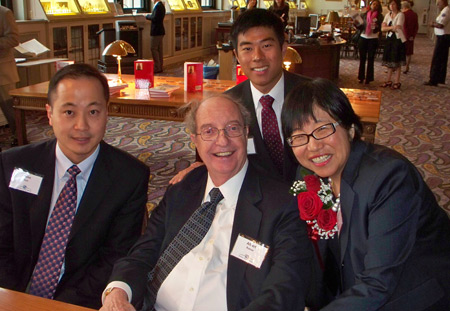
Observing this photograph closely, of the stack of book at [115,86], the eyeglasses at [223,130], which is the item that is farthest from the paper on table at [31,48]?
the eyeglasses at [223,130]

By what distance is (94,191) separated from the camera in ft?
6.25

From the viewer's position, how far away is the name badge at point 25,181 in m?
1.86

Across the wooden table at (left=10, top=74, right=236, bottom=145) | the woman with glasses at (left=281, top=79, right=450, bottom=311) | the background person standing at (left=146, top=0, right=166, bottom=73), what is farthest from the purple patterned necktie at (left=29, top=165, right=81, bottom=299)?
the background person standing at (left=146, top=0, right=166, bottom=73)

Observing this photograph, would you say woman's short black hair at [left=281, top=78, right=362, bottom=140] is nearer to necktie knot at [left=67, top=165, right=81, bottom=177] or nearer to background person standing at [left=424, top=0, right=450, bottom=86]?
necktie knot at [left=67, top=165, right=81, bottom=177]

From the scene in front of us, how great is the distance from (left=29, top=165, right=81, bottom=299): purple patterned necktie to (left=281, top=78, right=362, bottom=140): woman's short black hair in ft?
2.93

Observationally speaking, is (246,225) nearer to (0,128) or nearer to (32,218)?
(32,218)

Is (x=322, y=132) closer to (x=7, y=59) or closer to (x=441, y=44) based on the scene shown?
(x=7, y=59)

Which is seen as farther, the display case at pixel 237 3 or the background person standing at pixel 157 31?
the display case at pixel 237 3

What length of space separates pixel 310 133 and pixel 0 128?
18.1ft

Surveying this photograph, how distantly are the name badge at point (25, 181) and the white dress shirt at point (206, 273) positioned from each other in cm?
49

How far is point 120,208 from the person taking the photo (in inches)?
77.1

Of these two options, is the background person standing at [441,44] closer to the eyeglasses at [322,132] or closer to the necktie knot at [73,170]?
the eyeglasses at [322,132]

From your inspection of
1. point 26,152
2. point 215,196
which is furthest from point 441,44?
point 26,152

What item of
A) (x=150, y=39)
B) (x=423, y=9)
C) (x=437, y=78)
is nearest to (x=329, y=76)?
(x=437, y=78)
